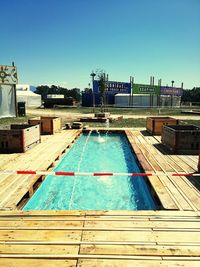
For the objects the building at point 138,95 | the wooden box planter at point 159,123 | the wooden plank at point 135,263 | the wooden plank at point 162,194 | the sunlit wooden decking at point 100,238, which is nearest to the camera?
the wooden plank at point 135,263

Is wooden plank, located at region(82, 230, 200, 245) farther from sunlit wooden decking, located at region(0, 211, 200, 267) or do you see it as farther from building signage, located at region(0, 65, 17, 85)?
building signage, located at region(0, 65, 17, 85)

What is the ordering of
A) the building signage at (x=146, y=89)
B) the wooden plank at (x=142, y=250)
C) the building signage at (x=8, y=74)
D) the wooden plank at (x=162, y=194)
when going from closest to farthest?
the wooden plank at (x=142, y=250), the wooden plank at (x=162, y=194), the building signage at (x=8, y=74), the building signage at (x=146, y=89)

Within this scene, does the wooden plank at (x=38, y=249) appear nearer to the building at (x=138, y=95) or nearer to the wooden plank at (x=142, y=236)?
the wooden plank at (x=142, y=236)

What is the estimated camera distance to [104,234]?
4656mm

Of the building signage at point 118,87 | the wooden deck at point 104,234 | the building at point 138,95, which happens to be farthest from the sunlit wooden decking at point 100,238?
the building at point 138,95

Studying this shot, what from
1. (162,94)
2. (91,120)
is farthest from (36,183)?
(162,94)

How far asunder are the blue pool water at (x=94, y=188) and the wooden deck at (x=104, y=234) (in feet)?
2.92

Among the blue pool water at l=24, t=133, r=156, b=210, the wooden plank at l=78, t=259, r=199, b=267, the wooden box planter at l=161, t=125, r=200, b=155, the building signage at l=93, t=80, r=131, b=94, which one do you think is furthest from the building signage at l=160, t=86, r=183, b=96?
the wooden plank at l=78, t=259, r=199, b=267

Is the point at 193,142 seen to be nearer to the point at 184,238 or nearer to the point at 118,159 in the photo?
the point at 118,159

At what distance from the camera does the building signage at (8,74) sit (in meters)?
27.5

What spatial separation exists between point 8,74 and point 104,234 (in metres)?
26.4

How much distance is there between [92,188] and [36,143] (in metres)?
5.56

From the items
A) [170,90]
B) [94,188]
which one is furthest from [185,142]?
[170,90]

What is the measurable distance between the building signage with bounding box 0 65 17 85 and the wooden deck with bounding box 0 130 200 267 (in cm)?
2285
